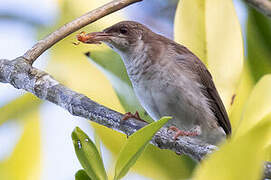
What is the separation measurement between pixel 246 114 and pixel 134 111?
2.45ft

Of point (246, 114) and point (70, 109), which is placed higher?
point (246, 114)

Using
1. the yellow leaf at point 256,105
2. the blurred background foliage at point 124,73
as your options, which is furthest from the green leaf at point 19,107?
the yellow leaf at point 256,105

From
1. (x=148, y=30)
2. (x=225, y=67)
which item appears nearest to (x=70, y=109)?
(x=225, y=67)

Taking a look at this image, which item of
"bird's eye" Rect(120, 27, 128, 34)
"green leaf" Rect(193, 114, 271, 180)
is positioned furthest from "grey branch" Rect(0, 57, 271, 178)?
"bird's eye" Rect(120, 27, 128, 34)

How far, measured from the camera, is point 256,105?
0.74 metres

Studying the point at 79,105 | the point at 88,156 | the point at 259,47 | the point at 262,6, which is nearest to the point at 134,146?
the point at 88,156

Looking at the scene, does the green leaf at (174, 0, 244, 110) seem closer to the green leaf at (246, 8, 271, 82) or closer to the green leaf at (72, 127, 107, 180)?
the green leaf at (246, 8, 271, 82)

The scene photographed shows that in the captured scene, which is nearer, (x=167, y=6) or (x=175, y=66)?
(x=175, y=66)

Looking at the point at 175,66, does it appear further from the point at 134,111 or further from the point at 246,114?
the point at 246,114

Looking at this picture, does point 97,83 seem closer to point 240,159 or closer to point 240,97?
point 240,97

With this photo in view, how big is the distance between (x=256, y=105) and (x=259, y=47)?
84 centimetres

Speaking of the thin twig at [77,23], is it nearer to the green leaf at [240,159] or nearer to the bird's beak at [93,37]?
the bird's beak at [93,37]

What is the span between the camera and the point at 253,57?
151 cm

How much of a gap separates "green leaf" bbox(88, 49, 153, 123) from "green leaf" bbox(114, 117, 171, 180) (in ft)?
2.09
